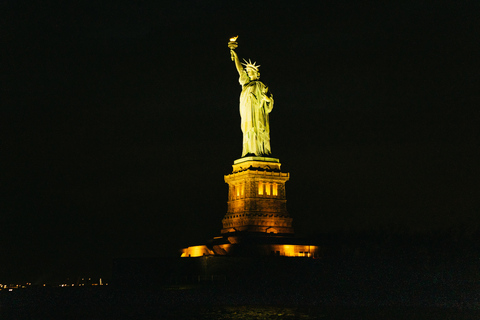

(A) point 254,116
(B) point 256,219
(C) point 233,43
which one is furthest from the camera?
(C) point 233,43

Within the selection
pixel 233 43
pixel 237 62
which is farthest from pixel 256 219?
pixel 233 43

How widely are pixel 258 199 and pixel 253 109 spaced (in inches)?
273

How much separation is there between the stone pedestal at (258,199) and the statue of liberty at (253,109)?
1.45 metres

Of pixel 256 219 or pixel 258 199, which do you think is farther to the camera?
pixel 258 199

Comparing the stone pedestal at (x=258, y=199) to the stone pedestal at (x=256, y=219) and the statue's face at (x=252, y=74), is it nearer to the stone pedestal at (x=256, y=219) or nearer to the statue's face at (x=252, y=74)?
the stone pedestal at (x=256, y=219)

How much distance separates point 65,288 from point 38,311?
5714 mm

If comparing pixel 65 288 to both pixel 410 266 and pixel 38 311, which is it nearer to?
pixel 38 311

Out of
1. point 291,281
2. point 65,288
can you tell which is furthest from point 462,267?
point 65,288

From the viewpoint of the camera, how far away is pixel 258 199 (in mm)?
58375

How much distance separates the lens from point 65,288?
2109 inches

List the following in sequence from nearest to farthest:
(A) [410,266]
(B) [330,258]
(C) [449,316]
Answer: (C) [449,316] < (A) [410,266] < (B) [330,258]

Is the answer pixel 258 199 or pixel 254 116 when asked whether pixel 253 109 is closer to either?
pixel 254 116

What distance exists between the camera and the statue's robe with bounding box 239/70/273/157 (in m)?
60.9

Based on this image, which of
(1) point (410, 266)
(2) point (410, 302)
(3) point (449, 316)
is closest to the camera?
(3) point (449, 316)
